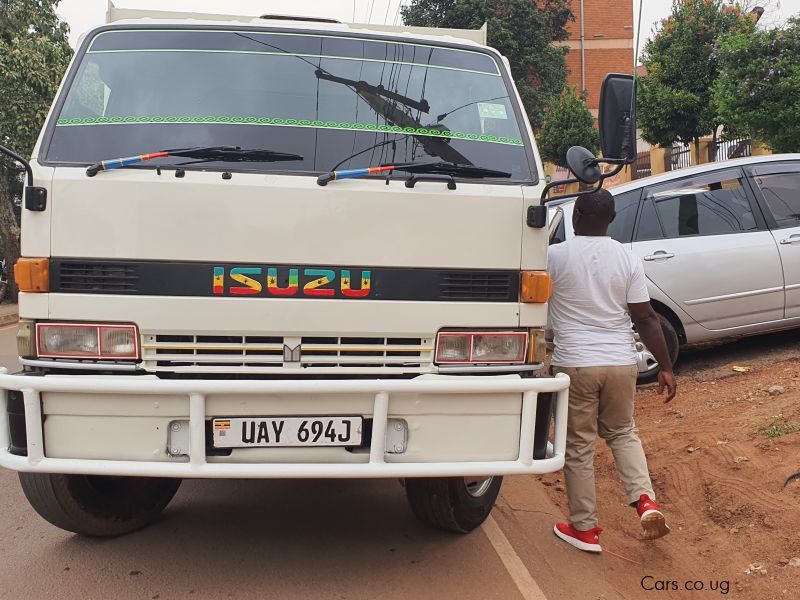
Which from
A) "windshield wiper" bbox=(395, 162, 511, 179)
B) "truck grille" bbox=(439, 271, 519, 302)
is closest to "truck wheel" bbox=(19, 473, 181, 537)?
"truck grille" bbox=(439, 271, 519, 302)

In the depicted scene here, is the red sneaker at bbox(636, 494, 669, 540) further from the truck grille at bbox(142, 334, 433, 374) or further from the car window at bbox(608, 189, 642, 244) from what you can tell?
the car window at bbox(608, 189, 642, 244)

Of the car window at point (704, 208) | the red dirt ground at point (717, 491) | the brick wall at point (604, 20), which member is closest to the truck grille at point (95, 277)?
the red dirt ground at point (717, 491)

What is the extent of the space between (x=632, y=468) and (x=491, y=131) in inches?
70.0

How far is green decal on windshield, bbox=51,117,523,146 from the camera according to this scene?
3.31 meters

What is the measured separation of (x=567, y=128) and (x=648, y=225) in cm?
1954

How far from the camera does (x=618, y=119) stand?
349 centimetres

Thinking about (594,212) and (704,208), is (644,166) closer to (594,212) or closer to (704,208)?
(704,208)

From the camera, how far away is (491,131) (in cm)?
359

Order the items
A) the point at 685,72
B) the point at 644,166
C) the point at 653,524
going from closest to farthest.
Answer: the point at 653,524, the point at 685,72, the point at 644,166

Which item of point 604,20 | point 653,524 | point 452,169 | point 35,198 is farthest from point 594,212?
point 604,20

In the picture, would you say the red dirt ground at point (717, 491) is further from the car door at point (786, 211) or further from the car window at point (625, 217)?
the car window at point (625, 217)

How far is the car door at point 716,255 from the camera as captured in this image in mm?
6477

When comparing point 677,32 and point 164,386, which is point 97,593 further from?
point 677,32

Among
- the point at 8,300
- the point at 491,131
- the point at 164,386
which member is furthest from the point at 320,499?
the point at 8,300
